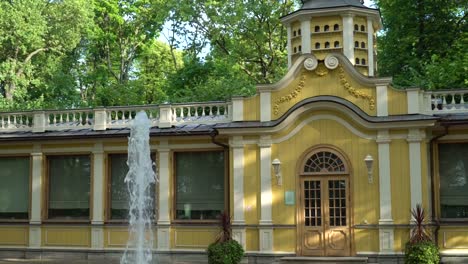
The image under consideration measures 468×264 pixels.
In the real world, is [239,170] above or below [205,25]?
below

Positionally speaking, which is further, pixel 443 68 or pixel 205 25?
pixel 205 25

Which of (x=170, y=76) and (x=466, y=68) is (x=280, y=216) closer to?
(x=466, y=68)

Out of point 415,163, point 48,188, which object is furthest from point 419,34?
point 48,188

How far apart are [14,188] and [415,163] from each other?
11.8m

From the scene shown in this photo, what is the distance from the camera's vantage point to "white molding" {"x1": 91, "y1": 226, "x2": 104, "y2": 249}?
1852 centimetres

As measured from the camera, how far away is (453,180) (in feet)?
54.2

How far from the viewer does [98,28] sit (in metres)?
35.9

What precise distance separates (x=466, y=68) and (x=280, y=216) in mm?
10139

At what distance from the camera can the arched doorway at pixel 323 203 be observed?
1634 cm

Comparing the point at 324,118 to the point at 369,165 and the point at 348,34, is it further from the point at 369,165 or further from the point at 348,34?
the point at 348,34

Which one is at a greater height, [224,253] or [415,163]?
[415,163]

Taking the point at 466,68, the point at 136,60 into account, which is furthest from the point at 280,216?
the point at 136,60

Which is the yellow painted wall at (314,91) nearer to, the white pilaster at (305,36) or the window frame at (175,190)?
the window frame at (175,190)

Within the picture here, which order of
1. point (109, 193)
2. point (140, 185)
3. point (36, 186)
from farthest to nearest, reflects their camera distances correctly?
point (36, 186) → point (109, 193) → point (140, 185)
